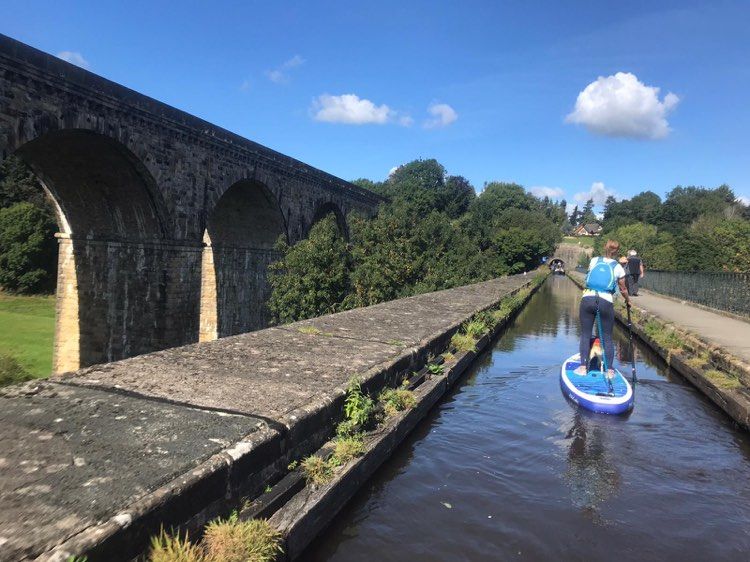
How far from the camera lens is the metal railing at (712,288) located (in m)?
13.4

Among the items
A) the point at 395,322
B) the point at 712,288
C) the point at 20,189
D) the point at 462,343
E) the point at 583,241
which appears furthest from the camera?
the point at 583,241

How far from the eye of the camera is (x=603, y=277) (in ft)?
21.5

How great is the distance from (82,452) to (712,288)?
1810cm

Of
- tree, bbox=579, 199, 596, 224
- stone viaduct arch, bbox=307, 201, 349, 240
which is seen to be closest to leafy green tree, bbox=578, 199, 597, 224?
tree, bbox=579, 199, 596, 224

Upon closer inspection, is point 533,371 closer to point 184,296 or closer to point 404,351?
point 404,351

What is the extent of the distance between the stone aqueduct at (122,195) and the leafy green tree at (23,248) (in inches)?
802

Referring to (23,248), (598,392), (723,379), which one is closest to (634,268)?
(723,379)

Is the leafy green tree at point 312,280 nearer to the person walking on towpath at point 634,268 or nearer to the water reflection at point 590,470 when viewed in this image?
the person walking on towpath at point 634,268

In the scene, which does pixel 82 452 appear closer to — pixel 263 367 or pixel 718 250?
pixel 263 367

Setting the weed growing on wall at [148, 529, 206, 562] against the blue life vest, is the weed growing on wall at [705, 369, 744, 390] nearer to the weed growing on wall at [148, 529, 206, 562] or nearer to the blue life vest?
the blue life vest

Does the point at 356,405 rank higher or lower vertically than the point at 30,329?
higher

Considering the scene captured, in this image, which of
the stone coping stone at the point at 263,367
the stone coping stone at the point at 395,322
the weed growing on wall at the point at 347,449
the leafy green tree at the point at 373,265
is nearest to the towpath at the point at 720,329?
the stone coping stone at the point at 395,322

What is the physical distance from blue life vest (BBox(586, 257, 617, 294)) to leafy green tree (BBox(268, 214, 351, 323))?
1051 cm

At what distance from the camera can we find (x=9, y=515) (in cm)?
171
